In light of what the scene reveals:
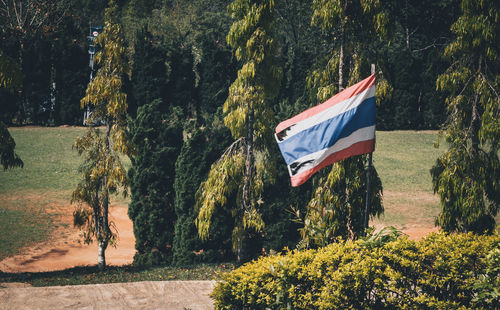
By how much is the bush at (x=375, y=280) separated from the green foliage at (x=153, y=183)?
24.6ft

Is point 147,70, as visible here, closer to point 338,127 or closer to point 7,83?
point 7,83

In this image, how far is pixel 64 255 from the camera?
13047 mm

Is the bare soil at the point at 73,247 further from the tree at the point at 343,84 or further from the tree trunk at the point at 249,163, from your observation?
the tree at the point at 343,84

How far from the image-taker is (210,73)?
2791 cm

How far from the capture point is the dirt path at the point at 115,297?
6.97 m

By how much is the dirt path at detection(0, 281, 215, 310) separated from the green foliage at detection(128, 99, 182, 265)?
4.85m

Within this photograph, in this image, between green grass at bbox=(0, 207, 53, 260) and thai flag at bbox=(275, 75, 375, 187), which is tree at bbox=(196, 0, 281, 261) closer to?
thai flag at bbox=(275, 75, 375, 187)

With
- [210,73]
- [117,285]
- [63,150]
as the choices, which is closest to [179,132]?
[117,285]

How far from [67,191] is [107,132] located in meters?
8.52

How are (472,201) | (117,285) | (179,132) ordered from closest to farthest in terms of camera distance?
(117,285), (472,201), (179,132)

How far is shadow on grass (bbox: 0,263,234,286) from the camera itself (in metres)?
9.70

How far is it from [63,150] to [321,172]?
56.0 ft

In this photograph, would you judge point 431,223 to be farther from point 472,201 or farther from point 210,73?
point 210,73

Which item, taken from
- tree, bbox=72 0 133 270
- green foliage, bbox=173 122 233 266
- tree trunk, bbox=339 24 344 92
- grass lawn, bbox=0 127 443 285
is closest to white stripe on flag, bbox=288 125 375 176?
tree trunk, bbox=339 24 344 92
